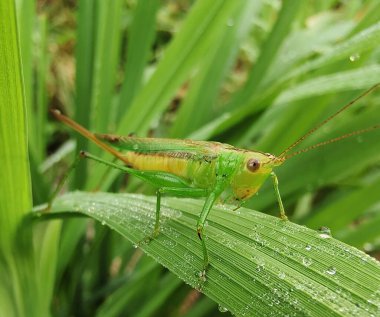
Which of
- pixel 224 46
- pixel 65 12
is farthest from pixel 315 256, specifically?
pixel 65 12

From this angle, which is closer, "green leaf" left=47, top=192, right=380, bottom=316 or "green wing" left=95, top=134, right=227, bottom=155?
"green leaf" left=47, top=192, right=380, bottom=316

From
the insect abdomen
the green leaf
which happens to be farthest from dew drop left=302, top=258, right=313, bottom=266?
the insect abdomen

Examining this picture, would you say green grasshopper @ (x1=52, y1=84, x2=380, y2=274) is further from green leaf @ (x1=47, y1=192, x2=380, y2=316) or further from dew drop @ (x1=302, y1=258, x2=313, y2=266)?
dew drop @ (x1=302, y1=258, x2=313, y2=266)

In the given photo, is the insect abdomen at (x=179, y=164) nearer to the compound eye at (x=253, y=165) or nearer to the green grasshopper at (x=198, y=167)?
the green grasshopper at (x=198, y=167)

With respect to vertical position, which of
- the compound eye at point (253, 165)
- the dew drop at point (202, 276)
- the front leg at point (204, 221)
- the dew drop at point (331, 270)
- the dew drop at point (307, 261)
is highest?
the compound eye at point (253, 165)

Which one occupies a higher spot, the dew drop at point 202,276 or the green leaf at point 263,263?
the green leaf at point 263,263

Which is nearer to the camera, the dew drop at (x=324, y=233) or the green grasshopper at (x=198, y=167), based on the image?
the dew drop at (x=324, y=233)

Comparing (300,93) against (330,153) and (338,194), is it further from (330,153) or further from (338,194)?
(338,194)

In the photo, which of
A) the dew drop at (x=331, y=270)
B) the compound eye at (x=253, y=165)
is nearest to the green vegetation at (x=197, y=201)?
the dew drop at (x=331, y=270)
